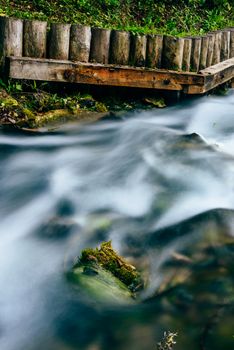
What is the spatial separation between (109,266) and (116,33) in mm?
3995

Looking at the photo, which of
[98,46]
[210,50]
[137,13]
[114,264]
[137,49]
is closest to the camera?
[114,264]

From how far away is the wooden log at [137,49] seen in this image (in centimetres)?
642

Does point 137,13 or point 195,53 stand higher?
point 137,13

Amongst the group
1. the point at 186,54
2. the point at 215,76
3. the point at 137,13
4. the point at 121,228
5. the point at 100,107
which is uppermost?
the point at 137,13

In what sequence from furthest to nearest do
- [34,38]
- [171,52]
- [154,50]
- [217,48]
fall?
[217,48], [171,52], [154,50], [34,38]

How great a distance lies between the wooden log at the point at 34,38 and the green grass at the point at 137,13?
5.05 feet

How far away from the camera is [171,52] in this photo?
6707mm

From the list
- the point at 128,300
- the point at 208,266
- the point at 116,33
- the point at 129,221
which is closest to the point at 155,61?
the point at 116,33

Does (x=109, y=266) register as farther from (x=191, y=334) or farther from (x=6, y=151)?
(x=6, y=151)

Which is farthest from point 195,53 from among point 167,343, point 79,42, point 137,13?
point 167,343

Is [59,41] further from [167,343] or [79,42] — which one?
[167,343]

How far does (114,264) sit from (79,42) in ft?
12.2

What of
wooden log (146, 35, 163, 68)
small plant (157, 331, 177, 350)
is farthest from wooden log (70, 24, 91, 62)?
small plant (157, 331, 177, 350)

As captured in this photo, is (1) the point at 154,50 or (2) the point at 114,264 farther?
(1) the point at 154,50
